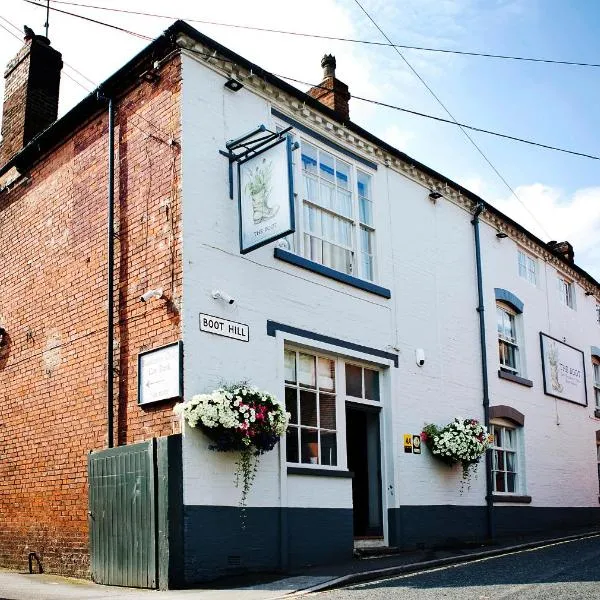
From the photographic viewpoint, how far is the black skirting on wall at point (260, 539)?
9.37 meters

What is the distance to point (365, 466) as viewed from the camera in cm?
1317

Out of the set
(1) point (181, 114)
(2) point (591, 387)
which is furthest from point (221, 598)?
(2) point (591, 387)

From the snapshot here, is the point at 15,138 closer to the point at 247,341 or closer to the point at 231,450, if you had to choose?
the point at 247,341

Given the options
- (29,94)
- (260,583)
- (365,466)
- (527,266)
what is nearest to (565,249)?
(527,266)

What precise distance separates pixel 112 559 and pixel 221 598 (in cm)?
238

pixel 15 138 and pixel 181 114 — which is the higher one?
pixel 15 138

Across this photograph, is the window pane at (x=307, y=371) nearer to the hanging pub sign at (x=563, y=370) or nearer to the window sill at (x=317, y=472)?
the window sill at (x=317, y=472)

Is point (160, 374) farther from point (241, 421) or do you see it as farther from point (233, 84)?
point (233, 84)

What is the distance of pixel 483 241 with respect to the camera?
16.9 metres

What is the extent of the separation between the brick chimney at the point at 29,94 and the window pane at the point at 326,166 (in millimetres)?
4931

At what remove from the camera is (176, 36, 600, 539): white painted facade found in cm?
1035

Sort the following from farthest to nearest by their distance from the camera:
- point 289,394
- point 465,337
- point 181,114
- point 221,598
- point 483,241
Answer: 1. point 483,241
2. point 465,337
3. point 289,394
4. point 181,114
5. point 221,598

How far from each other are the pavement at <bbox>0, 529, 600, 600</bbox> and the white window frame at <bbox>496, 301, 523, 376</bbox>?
568cm

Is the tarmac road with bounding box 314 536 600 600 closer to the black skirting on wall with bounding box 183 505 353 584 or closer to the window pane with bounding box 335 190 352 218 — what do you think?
the black skirting on wall with bounding box 183 505 353 584
